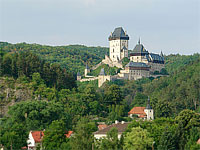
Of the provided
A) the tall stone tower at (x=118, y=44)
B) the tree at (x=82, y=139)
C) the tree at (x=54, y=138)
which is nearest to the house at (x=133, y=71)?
the tall stone tower at (x=118, y=44)

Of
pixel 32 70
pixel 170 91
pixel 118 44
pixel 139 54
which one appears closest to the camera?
pixel 32 70

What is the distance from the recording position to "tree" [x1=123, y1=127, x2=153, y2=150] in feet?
176

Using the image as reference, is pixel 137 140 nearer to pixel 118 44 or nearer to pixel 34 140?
pixel 34 140

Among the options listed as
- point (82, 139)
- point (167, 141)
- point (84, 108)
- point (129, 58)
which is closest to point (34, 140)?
point (82, 139)

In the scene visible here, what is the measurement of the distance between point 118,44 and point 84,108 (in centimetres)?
6434

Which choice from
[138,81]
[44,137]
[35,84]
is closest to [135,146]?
[44,137]

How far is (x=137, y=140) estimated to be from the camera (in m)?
54.5

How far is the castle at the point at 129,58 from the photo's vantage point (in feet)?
429

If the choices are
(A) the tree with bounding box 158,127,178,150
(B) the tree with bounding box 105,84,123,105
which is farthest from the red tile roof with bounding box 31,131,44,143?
(B) the tree with bounding box 105,84,123,105

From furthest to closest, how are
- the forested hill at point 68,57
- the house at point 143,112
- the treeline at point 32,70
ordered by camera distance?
the forested hill at point 68,57 < the treeline at point 32,70 < the house at point 143,112

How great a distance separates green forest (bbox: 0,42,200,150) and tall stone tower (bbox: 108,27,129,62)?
645 inches

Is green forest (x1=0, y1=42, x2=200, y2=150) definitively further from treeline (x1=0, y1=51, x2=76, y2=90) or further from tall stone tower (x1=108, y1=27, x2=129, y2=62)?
tall stone tower (x1=108, y1=27, x2=129, y2=62)

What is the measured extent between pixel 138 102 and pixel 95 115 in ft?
60.9

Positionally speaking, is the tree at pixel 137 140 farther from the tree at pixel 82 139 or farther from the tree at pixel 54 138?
the tree at pixel 54 138
